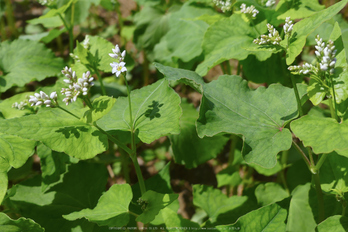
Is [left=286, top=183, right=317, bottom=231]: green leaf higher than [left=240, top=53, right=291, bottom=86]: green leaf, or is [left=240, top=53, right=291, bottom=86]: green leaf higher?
[left=240, top=53, right=291, bottom=86]: green leaf

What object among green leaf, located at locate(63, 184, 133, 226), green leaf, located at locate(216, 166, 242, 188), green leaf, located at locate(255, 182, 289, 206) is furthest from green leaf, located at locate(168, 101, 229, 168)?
green leaf, located at locate(63, 184, 133, 226)

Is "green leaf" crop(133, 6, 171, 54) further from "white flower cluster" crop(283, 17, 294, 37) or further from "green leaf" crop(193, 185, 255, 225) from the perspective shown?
"white flower cluster" crop(283, 17, 294, 37)

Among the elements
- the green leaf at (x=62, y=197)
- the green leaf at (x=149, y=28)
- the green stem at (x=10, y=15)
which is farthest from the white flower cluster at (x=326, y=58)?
the green stem at (x=10, y=15)

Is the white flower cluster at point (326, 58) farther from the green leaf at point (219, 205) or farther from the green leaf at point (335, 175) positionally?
the green leaf at point (219, 205)

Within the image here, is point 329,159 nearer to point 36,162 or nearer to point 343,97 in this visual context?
point 343,97

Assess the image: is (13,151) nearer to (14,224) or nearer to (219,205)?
(14,224)

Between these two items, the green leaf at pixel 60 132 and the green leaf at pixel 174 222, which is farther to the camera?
the green leaf at pixel 174 222
